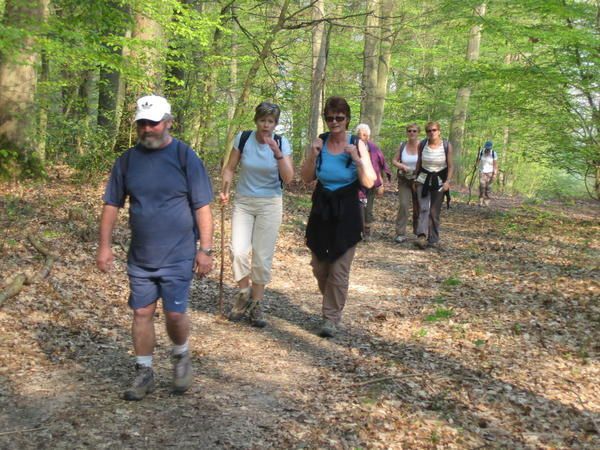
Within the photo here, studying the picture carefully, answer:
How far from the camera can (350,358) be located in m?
5.40

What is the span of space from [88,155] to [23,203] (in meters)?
2.95

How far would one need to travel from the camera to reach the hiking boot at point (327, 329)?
231 inches

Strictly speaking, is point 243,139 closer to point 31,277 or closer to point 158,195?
point 158,195

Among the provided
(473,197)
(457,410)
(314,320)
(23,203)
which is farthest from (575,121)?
(23,203)

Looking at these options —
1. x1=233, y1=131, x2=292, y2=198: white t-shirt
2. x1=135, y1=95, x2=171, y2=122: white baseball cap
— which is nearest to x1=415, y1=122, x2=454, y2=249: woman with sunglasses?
x1=233, y1=131, x2=292, y2=198: white t-shirt

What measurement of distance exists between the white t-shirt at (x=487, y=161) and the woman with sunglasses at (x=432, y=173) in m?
7.82

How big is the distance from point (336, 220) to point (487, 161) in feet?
43.5

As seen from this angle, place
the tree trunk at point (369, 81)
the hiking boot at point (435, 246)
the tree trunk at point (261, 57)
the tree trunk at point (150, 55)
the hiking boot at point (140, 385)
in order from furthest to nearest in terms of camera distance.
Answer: the tree trunk at point (369, 81) < the tree trunk at point (150, 55) < the hiking boot at point (435, 246) < the tree trunk at point (261, 57) < the hiking boot at point (140, 385)

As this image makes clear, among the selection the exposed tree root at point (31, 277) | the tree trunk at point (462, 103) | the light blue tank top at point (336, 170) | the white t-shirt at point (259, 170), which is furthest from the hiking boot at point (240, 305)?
the tree trunk at point (462, 103)

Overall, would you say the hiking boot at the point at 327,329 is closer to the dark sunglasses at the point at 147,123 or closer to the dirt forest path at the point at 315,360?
the dirt forest path at the point at 315,360

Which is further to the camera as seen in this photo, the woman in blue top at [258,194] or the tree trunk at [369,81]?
the tree trunk at [369,81]

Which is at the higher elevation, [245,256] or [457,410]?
[245,256]

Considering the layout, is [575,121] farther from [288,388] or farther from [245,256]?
[288,388]

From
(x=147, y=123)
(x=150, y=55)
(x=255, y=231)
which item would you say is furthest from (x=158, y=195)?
(x=150, y=55)
